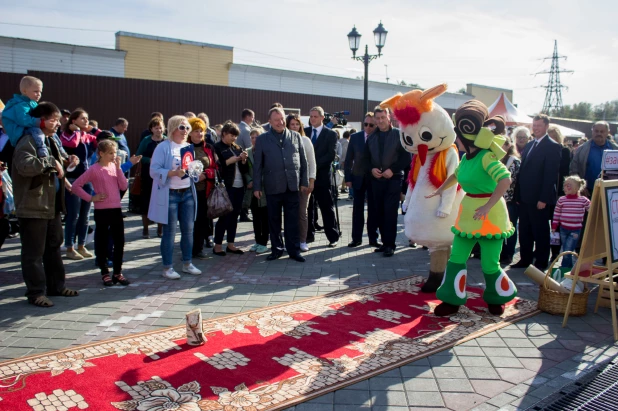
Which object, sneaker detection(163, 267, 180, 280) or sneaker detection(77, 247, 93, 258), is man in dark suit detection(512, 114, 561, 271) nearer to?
sneaker detection(163, 267, 180, 280)

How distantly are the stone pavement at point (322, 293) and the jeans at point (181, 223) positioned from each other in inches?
12.2

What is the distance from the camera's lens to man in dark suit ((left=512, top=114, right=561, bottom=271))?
23.2ft

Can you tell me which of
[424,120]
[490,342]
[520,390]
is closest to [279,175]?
[424,120]

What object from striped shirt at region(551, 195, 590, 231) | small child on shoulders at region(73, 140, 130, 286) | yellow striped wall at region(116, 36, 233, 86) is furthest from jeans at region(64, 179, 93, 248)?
yellow striped wall at region(116, 36, 233, 86)

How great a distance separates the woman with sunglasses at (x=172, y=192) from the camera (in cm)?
633

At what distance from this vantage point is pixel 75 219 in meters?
Answer: 7.39

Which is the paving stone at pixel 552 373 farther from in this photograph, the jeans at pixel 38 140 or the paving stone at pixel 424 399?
the jeans at pixel 38 140

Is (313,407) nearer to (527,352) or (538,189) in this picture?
(527,352)

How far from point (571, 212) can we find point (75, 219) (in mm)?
6715

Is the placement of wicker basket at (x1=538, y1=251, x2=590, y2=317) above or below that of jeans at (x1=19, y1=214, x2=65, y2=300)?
below

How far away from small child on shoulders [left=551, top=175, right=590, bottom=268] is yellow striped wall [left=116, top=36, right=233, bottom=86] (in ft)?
80.0

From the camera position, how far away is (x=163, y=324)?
16.2ft

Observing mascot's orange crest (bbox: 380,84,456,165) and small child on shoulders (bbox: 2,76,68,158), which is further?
mascot's orange crest (bbox: 380,84,456,165)

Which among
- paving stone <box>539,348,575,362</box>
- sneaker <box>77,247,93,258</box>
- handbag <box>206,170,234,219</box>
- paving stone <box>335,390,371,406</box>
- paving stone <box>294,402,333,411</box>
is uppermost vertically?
handbag <box>206,170,234,219</box>
